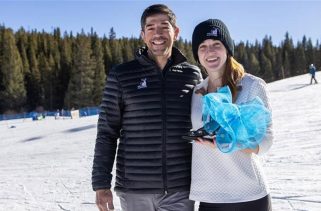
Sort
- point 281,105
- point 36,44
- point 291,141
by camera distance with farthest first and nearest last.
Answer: point 36,44 → point 281,105 → point 291,141

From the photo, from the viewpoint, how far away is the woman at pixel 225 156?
2.41 metres

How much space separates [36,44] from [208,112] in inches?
3473

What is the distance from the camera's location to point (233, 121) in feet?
6.98

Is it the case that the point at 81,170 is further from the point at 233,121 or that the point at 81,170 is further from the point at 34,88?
the point at 34,88

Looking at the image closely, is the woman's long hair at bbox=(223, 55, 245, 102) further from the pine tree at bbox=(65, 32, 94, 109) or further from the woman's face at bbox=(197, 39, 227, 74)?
the pine tree at bbox=(65, 32, 94, 109)

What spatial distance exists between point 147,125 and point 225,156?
0.53 m

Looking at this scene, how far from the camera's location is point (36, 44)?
86.2m

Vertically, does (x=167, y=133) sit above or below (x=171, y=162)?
above

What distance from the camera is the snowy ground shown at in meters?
5.95

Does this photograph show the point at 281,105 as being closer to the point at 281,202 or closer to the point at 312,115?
the point at 312,115

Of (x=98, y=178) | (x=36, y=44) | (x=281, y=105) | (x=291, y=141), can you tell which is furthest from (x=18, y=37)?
(x=98, y=178)

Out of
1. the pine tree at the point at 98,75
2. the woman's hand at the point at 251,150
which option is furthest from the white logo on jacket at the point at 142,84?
the pine tree at the point at 98,75

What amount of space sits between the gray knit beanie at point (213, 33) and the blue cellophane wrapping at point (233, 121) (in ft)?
1.34

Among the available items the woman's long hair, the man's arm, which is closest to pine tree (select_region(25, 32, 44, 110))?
the man's arm
